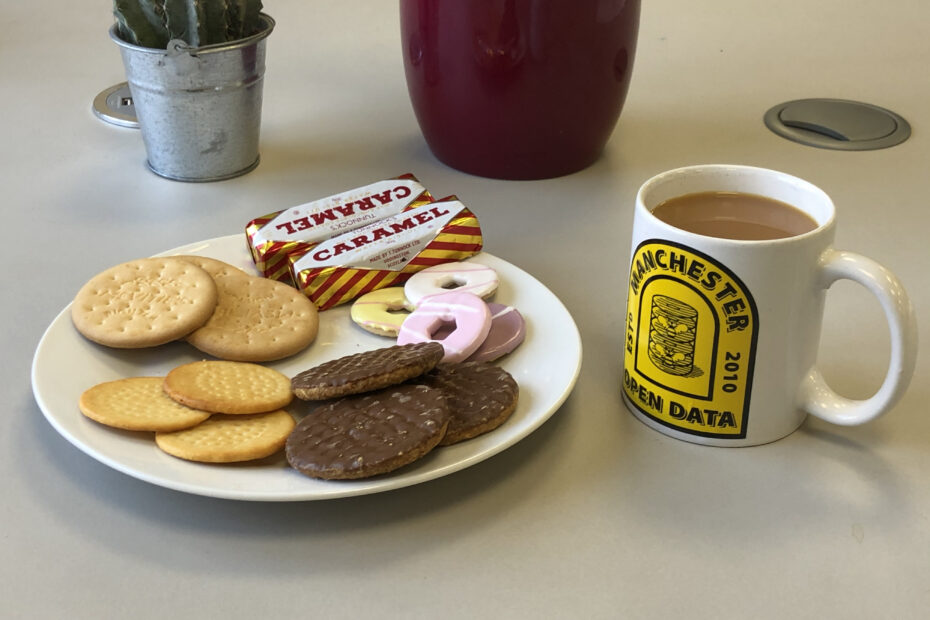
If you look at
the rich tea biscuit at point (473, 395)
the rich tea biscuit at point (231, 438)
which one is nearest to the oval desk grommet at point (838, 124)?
the rich tea biscuit at point (473, 395)

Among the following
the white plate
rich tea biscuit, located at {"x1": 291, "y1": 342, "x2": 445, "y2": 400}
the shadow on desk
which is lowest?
the shadow on desk

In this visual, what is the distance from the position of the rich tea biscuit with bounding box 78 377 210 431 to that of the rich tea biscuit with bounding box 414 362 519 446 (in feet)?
0.43

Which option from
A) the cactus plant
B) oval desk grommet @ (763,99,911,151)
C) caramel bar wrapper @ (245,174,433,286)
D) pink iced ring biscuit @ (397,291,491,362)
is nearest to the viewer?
pink iced ring biscuit @ (397,291,491,362)

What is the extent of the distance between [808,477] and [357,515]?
0.25 metres

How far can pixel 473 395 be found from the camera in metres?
0.56

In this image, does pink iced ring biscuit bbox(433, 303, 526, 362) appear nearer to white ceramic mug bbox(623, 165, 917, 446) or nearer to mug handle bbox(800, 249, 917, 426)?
white ceramic mug bbox(623, 165, 917, 446)

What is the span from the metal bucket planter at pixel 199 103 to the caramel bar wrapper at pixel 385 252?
242 millimetres

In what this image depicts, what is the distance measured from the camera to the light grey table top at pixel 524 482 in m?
0.49

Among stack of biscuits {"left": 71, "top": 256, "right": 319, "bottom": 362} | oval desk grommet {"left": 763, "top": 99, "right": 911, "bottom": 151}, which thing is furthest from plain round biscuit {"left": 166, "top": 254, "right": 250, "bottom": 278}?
oval desk grommet {"left": 763, "top": 99, "right": 911, "bottom": 151}

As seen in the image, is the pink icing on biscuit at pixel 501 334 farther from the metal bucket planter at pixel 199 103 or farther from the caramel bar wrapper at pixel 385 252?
the metal bucket planter at pixel 199 103

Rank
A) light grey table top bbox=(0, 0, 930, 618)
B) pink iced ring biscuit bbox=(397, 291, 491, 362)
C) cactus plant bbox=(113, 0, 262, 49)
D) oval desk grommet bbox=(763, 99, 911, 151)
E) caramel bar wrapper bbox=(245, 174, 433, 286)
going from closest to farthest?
light grey table top bbox=(0, 0, 930, 618), pink iced ring biscuit bbox=(397, 291, 491, 362), caramel bar wrapper bbox=(245, 174, 433, 286), cactus plant bbox=(113, 0, 262, 49), oval desk grommet bbox=(763, 99, 911, 151)

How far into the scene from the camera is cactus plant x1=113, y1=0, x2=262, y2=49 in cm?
85

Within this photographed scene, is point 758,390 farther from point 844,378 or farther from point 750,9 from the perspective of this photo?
point 750,9

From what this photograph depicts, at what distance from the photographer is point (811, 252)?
1.71 feet
